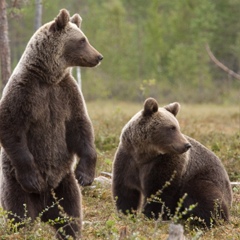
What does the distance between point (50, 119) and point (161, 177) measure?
1780mm

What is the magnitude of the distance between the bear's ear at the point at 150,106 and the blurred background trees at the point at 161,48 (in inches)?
942

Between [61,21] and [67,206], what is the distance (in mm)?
1687

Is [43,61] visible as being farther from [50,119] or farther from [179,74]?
[179,74]

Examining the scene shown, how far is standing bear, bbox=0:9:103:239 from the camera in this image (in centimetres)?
546

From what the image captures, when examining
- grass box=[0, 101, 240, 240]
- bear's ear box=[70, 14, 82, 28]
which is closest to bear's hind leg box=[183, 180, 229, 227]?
grass box=[0, 101, 240, 240]

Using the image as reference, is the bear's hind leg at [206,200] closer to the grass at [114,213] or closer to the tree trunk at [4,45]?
the grass at [114,213]

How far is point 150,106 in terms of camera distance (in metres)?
7.01

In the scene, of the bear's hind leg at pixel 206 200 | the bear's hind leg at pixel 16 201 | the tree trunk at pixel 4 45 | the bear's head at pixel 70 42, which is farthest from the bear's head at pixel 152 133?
the tree trunk at pixel 4 45

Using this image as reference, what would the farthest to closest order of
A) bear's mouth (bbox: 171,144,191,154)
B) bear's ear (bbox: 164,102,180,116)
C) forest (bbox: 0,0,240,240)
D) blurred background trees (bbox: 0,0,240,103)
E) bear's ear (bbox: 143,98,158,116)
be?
blurred background trees (bbox: 0,0,240,103), forest (bbox: 0,0,240,240), bear's ear (bbox: 164,102,180,116), bear's ear (bbox: 143,98,158,116), bear's mouth (bbox: 171,144,191,154)

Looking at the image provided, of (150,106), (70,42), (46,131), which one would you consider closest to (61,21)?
(70,42)

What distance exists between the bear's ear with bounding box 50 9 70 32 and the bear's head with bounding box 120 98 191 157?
1.53m

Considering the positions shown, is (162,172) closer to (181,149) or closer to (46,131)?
(181,149)

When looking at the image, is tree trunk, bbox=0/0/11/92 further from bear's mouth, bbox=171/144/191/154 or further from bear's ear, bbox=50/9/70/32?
bear's ear, bbox=50/9/70/32

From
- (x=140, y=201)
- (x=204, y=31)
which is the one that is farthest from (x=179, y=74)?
(x=140, y=201)
